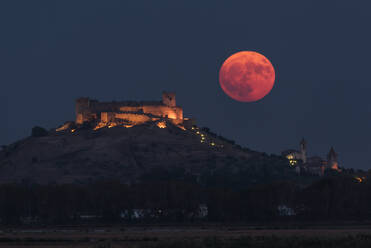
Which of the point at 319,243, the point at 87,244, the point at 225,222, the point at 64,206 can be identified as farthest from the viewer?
the point at 64,206

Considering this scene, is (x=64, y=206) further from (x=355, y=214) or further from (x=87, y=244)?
(x=87, y=244)

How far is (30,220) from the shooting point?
524 feet

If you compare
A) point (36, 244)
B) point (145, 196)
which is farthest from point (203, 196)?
point (36, 244)

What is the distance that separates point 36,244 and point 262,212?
6669 centimetres

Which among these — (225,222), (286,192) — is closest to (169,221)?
(225,222)

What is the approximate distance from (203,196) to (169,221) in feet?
66.4

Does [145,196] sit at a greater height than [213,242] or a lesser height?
greater

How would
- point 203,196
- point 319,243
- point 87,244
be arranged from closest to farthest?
point 319,243
point 87,244
point 203,196

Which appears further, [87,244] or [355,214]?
[355,214]

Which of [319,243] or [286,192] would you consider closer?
[319,243]

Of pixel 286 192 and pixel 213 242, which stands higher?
pixel 286 192

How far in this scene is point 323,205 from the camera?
152 m

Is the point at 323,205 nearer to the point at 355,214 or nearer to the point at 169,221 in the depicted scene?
the point at 355,214

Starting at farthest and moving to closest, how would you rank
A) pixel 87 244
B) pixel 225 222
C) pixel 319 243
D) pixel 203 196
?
pixel 203 196, pixel 225 222, pixel 87 244, pixel 319 243
